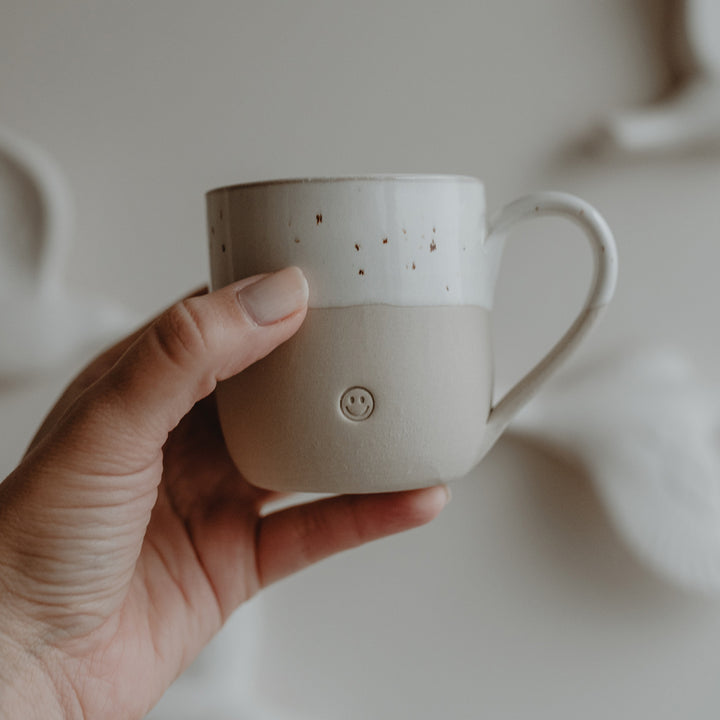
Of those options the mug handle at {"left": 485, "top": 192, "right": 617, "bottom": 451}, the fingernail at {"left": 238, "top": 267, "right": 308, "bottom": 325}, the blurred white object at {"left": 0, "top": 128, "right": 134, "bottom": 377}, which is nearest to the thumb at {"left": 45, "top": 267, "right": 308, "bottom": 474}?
the fingernail at {"left": 238, "top": 267, "right": 308, "bottom": 325}

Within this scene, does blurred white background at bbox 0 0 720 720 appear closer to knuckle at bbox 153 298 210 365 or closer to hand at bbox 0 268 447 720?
hand at bbox 0 268 447 720

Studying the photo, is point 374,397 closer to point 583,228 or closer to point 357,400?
point 357,400

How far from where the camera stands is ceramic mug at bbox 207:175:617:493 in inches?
21.4

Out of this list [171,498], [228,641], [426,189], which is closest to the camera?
[426,189]

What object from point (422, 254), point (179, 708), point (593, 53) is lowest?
point (179, 708)

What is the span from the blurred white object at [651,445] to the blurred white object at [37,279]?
17.5 inches

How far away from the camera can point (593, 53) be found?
0.84m

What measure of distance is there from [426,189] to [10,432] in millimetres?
594

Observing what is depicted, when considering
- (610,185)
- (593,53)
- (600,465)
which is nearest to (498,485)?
(600,465)

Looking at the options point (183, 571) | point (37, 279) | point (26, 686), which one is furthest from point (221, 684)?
point (37, 279)

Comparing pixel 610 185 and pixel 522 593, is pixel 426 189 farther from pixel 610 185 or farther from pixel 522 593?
pixel 522 593

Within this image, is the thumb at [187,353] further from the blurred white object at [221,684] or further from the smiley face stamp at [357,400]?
the blurred white object at [221,684]

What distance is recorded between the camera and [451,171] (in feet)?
2.84

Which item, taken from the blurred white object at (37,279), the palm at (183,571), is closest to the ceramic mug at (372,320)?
the palm at (183,571)
